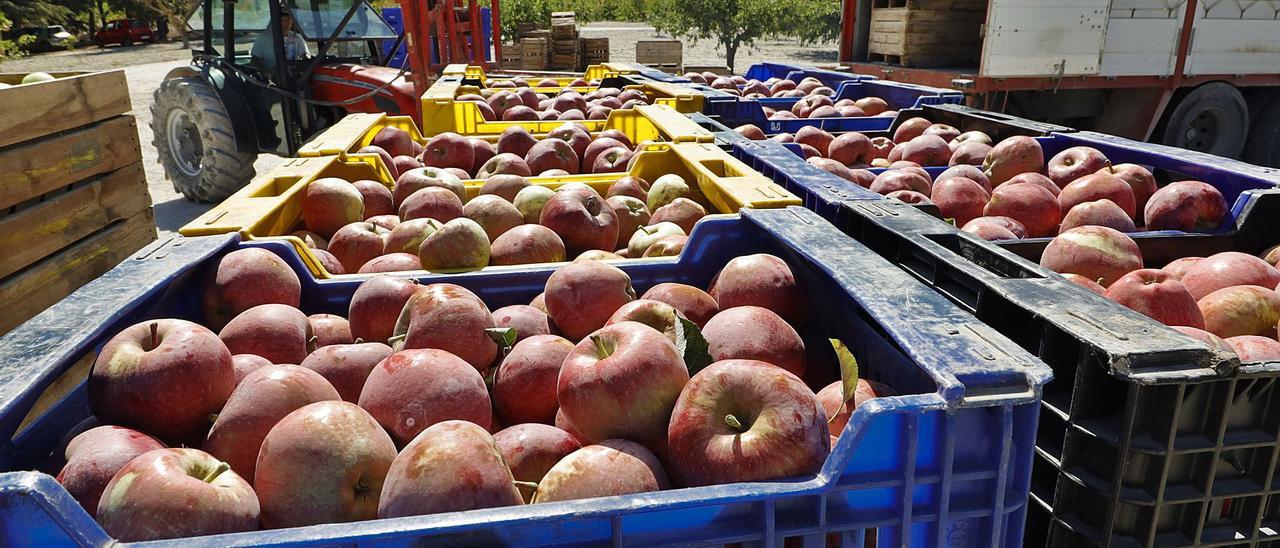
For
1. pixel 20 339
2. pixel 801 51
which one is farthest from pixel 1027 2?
pixel 801 51

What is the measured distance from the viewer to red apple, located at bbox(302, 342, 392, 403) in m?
1.78

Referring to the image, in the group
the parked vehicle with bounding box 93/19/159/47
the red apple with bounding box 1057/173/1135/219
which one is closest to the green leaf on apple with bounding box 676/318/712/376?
the red apple with bounding box 1057/173/1135/219

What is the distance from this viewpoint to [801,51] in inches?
1225

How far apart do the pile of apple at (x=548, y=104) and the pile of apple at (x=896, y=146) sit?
1.31 m

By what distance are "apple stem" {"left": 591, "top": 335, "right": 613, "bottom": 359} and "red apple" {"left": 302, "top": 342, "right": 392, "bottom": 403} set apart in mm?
546

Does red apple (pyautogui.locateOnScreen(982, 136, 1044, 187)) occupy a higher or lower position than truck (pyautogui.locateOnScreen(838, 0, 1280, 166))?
lower

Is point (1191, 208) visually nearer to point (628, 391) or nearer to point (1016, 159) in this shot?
point (1016, 159)

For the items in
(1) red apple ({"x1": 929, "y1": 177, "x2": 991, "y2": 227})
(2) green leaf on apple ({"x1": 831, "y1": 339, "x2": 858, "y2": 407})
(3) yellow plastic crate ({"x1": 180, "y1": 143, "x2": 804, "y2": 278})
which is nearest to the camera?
(2) green leaf on apple ({"x1": 831, "y1": 339, "x2": 858, "y2": 407})

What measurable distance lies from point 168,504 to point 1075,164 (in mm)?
4105

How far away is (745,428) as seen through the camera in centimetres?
143

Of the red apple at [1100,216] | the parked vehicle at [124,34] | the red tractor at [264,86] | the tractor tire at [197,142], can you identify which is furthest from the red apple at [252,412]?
the parked vehicle at [124,34]

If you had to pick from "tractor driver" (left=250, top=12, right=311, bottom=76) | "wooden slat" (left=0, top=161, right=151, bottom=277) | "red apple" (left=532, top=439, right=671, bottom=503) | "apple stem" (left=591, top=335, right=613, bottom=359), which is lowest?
"wooden slat" (left=0, top=161, right=151, bottom=277)

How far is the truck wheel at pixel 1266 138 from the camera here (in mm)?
8570

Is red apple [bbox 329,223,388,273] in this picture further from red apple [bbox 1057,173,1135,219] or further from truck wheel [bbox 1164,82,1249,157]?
truck wheel [bbox 1164,82,1249,157]
